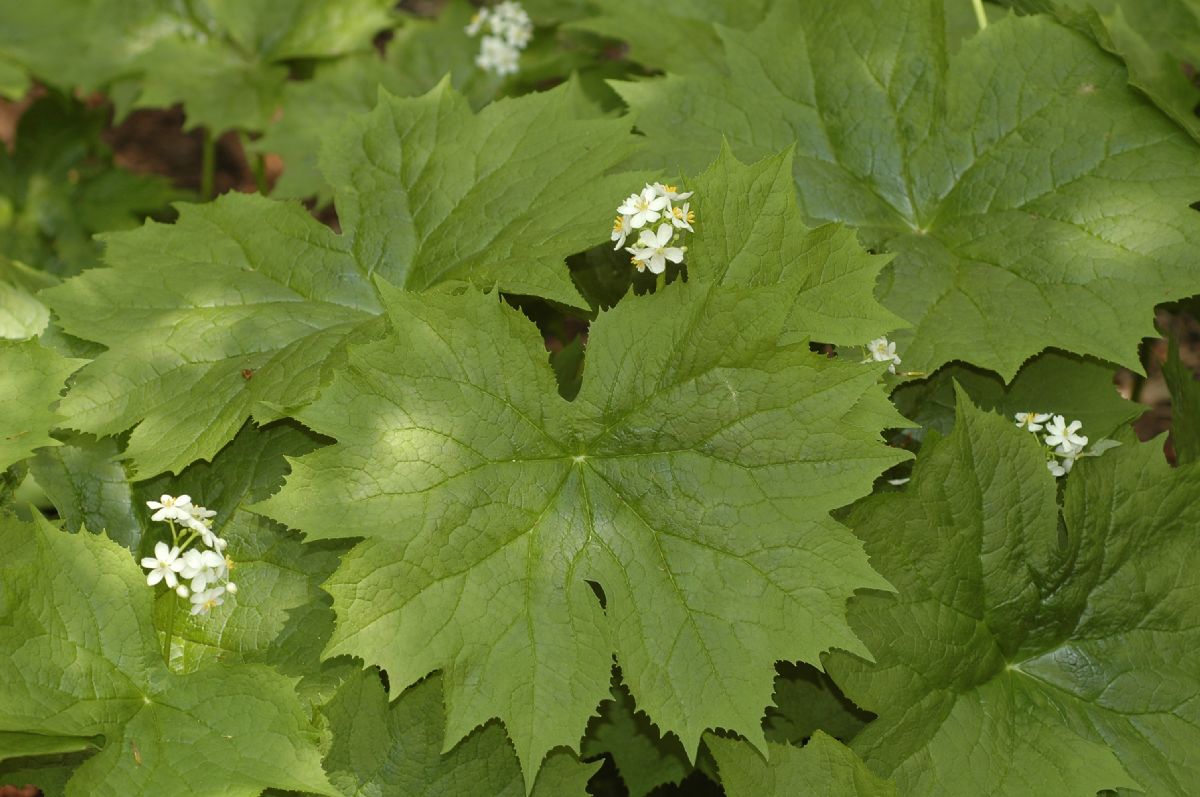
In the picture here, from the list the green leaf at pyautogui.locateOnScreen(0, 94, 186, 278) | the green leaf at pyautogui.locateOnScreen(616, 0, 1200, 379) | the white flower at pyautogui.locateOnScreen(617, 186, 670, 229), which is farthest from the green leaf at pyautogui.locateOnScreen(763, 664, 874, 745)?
the green leaf at pyautogui.locateOnScreen(0, 94, 186, 278)

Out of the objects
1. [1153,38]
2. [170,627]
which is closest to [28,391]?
[170,627]

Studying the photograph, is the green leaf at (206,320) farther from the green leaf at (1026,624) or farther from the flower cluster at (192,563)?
the green leaf at (1026,624)

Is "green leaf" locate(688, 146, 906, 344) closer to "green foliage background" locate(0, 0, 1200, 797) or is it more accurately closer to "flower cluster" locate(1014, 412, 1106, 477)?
"green foliage background" locate(0, 0, 1200, 797)

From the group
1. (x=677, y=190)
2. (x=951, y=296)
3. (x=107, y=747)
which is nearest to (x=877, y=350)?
(x=951, y=296)

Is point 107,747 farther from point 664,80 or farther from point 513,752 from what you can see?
point 664,80

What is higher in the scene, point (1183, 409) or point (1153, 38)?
point (1153, 38)

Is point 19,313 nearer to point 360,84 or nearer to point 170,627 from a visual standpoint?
point 170,627

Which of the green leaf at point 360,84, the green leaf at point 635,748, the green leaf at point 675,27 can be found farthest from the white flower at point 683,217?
the green leaf at point 360,84
